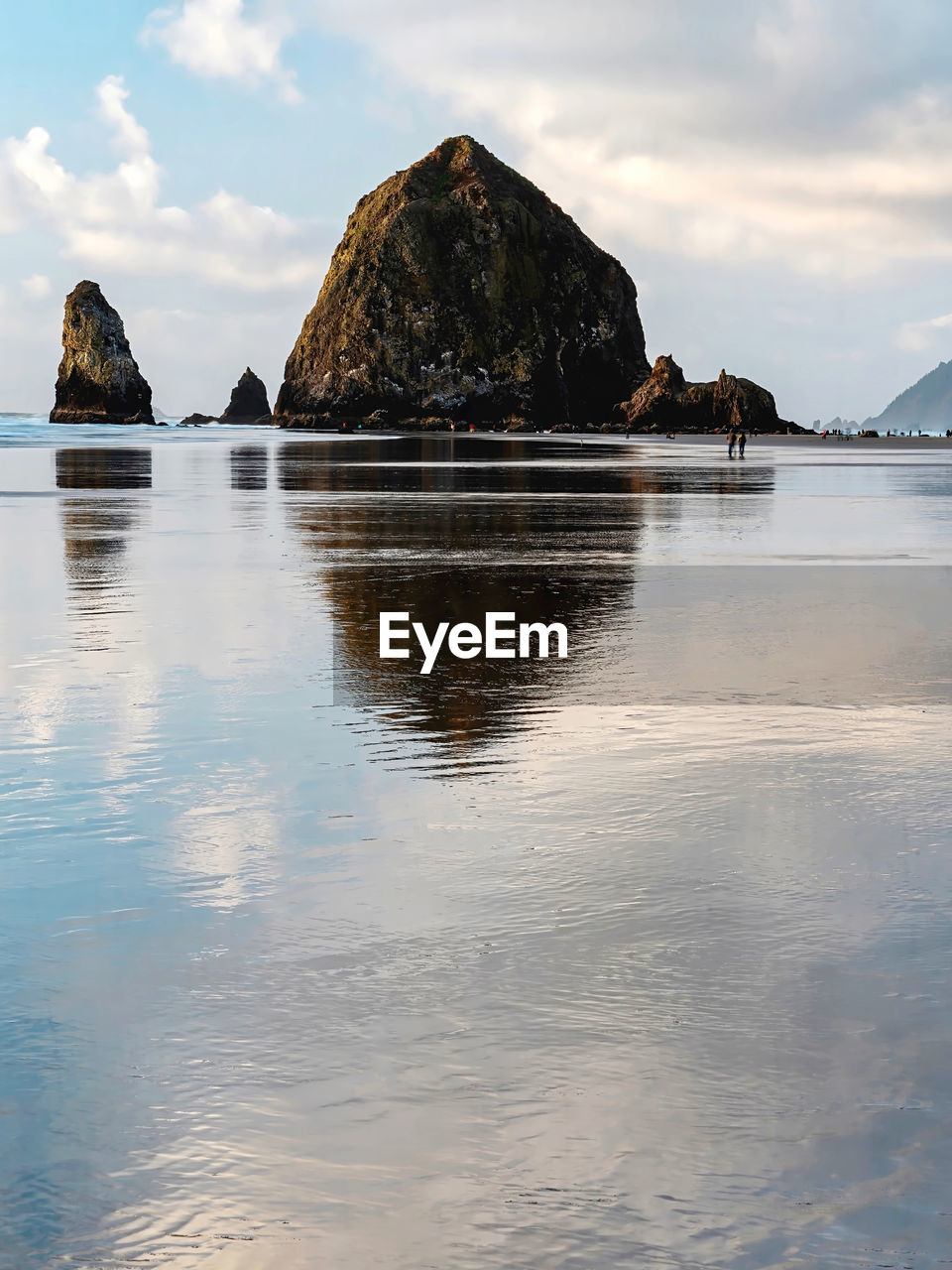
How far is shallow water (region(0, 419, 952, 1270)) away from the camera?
357 cm

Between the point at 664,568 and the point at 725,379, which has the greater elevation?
the point at 725,379

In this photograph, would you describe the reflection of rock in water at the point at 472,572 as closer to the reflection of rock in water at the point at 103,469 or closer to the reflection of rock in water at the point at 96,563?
the reflection of rock in water at the point at 96,563

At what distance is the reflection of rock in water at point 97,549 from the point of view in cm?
1346

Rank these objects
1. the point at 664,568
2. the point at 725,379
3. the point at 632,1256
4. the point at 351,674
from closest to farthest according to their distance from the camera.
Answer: the point at 632,1256, the point at 351,674, the point at 664,568, the point at 725,379

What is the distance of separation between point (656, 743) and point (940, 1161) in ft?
16.2

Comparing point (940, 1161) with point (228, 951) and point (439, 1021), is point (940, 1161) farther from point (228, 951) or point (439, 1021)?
point (228, 951)

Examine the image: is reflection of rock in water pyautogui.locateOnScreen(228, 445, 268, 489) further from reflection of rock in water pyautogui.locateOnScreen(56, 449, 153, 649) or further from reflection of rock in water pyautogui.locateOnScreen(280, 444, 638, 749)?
reflection of rock in water pyautogui.locateOnScreen(280, 444, 638, 749)

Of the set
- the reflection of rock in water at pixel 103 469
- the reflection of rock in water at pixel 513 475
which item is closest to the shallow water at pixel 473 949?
the reflection of rock in water at pixel 513 475

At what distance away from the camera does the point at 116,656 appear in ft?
37.6

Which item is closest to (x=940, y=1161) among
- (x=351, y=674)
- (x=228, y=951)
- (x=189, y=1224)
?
(x=189, y=1224)

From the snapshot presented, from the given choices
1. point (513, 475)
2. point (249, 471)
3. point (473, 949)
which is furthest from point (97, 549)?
point (249, 471)

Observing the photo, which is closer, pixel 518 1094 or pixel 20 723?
pixel 518 1094

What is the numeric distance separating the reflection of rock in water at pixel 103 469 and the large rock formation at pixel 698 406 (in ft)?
331

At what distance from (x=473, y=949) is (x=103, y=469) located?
45.9 metres
